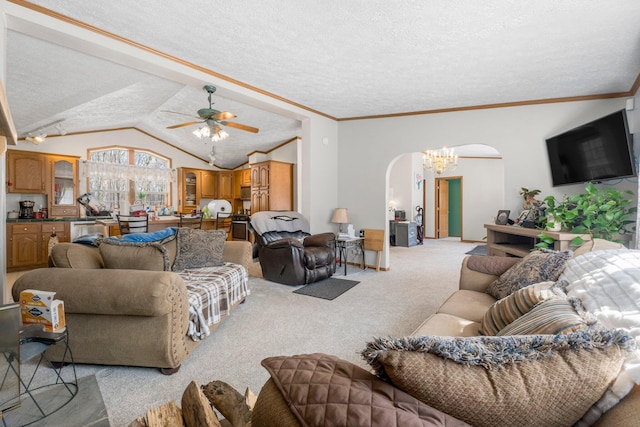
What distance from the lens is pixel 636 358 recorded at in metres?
0.74

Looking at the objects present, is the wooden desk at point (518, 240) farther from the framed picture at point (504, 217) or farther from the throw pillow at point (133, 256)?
the throw pillow at point (133, 256)

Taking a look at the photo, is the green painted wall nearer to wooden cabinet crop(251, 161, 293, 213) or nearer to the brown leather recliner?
wooden cabinet crop(251, 161, 293, 213)

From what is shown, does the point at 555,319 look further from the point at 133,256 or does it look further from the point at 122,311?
the point at 133,256

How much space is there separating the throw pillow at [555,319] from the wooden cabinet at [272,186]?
19.0 feet

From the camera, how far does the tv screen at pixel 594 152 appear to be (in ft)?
9.78

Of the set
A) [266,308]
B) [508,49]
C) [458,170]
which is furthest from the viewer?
[458,170]

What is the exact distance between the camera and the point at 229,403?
1.18 metres

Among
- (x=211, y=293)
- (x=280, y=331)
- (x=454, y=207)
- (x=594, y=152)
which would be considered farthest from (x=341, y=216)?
(x=454, y=207)

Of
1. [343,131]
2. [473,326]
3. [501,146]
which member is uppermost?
[343,131]

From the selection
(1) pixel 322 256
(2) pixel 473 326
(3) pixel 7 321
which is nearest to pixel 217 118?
(1) pixel 322 256

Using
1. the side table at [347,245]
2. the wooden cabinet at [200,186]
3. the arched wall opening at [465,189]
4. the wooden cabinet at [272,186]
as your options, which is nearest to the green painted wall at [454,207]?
the arched wall opening at [465,189]

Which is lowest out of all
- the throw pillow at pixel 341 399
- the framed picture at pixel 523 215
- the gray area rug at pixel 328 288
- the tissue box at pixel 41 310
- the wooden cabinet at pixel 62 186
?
the gray area rug at pixel 328 288

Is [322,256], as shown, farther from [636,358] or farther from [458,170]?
[458,170]

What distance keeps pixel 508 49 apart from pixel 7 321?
392 centimetres
